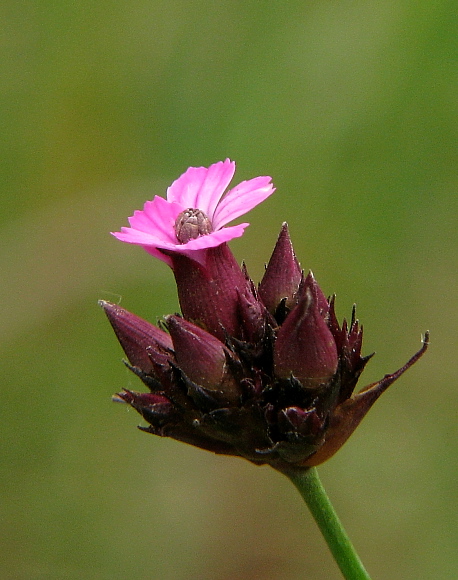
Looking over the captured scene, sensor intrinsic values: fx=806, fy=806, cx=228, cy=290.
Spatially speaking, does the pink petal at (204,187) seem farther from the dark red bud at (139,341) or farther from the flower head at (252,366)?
the dark red bud at (139,341)

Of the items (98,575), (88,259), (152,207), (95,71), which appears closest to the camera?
(152,207)

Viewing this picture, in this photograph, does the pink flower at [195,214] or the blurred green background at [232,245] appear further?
the blurred green background at [232,245]

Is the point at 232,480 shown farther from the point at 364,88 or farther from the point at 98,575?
the point at 364,88

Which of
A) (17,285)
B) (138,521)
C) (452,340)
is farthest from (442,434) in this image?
(17,285)

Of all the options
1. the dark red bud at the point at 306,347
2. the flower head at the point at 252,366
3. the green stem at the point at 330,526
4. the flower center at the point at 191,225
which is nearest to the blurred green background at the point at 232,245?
the green stem at the point at 330,526

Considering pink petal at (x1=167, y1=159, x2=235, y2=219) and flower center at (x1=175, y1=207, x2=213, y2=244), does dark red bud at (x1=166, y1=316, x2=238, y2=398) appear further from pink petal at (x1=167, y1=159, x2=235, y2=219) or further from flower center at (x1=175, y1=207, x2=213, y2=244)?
pink petal at (x1=167, y1=159, x2=235, y2=219)

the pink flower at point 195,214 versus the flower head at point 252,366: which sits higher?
the pink flower at point 195,214

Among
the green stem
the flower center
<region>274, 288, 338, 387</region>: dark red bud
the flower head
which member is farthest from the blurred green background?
the flower center
